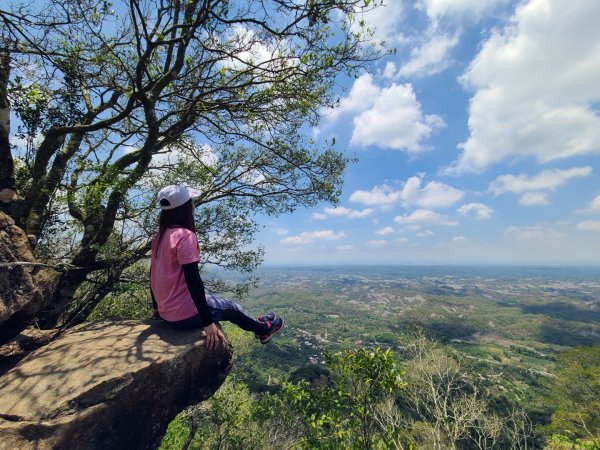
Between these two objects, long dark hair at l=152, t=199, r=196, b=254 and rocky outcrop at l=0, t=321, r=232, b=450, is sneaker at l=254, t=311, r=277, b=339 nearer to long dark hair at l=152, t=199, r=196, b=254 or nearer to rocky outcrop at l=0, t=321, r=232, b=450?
rocky outcrop at l=0, t=321, r=232, b=450

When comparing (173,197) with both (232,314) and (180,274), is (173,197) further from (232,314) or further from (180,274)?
(232,314)

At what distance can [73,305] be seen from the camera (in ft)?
26.6

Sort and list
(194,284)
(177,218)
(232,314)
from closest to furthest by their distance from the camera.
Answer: (194,284) < (177,218) < (232,314)

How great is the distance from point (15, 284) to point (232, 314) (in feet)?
9.78

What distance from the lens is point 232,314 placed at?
5125 millimetres

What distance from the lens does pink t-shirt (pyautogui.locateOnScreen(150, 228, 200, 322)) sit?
428 cm

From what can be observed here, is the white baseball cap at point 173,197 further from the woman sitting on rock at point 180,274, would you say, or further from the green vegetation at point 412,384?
the green vegetation at point 412,384

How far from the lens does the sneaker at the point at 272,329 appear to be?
541 centimetres

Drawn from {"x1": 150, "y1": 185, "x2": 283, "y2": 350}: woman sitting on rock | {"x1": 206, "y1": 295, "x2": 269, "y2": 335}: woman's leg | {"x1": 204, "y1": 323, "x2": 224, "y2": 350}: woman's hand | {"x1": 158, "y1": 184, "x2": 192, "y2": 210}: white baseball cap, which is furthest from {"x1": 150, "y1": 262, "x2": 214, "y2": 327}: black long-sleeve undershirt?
{"x1": 158, "y1": 184, "x2": 192, "y2": 210}: white baseball cap

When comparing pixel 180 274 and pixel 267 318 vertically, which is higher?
pixel 180 274

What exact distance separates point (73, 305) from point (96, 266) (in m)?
2.29

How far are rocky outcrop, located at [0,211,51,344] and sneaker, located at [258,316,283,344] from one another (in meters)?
3.36

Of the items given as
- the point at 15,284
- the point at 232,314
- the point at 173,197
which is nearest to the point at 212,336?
the point at 232,314

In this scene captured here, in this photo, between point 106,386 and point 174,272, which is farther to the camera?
point 174,272
